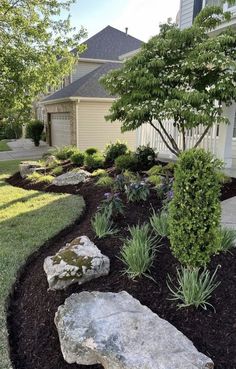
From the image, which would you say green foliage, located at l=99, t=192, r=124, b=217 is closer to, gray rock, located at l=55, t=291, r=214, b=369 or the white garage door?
gray rock, located at l=55, t=291, r=214, b=369

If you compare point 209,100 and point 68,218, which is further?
point 209,100

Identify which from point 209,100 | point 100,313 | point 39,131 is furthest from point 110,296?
point 39,131

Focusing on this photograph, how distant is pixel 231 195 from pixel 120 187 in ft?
6.97

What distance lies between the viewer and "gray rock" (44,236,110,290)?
3271 mm

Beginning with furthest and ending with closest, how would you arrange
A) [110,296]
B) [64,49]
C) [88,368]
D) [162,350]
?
[64,49] → [110,296] → [88,368] → [162,350]

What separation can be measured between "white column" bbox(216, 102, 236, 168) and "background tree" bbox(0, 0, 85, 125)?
5648mm

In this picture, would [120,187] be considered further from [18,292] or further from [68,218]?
[18,292]

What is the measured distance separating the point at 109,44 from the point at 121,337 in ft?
72.8

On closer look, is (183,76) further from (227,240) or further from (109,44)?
(109,44)

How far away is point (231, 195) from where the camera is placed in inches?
247

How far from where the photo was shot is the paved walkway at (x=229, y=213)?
4.77 meters

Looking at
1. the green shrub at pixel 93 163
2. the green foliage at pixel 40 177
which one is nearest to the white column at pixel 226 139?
the green shrub at pixel 93 163

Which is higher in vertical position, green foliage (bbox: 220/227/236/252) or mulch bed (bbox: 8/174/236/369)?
green foliage (bbox: 220/227/236/252)

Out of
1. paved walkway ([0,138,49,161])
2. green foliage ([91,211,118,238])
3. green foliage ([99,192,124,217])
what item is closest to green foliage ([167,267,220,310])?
green foliage ([91,211,118,238])
